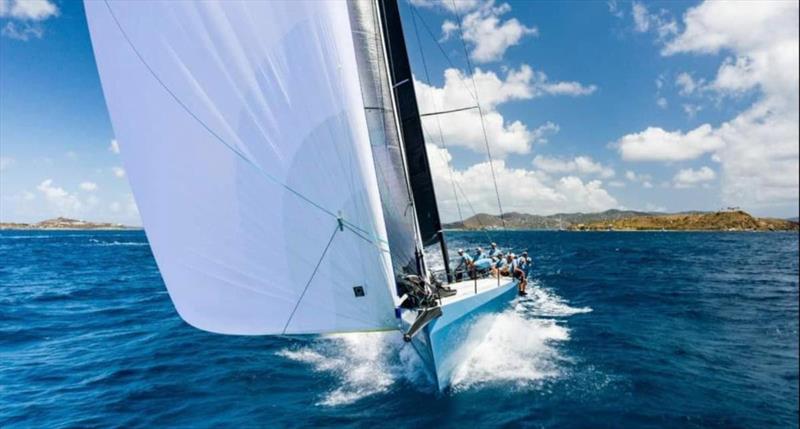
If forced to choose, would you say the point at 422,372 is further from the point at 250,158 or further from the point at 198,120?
the point at 198,120

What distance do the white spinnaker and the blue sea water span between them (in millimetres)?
2859

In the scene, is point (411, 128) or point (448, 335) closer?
point (448, 335)

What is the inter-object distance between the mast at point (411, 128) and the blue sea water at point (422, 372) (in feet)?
10.4

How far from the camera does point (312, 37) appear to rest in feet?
21.7

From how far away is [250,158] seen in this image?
6473mm

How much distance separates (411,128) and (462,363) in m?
6.28

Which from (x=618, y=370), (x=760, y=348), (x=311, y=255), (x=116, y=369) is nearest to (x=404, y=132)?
(x=311, y=255)

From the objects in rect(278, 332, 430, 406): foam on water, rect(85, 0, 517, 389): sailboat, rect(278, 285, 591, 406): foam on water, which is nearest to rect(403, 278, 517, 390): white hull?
rect(278, 285, 591, 406): foam on water

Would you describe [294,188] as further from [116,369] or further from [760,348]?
[760,348]

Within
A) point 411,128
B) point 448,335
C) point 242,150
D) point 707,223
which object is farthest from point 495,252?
point 707,223

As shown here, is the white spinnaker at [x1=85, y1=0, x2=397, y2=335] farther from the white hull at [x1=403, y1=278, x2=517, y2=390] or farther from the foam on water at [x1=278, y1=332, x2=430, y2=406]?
the foam on water at [x1=278, y1=332, x2=430, y2=406]

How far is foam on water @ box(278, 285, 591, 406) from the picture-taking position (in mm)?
9148

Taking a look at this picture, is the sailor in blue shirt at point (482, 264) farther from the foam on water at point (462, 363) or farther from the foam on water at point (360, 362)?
the foam on water at point (360, 362)

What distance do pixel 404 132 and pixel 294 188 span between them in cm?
558
